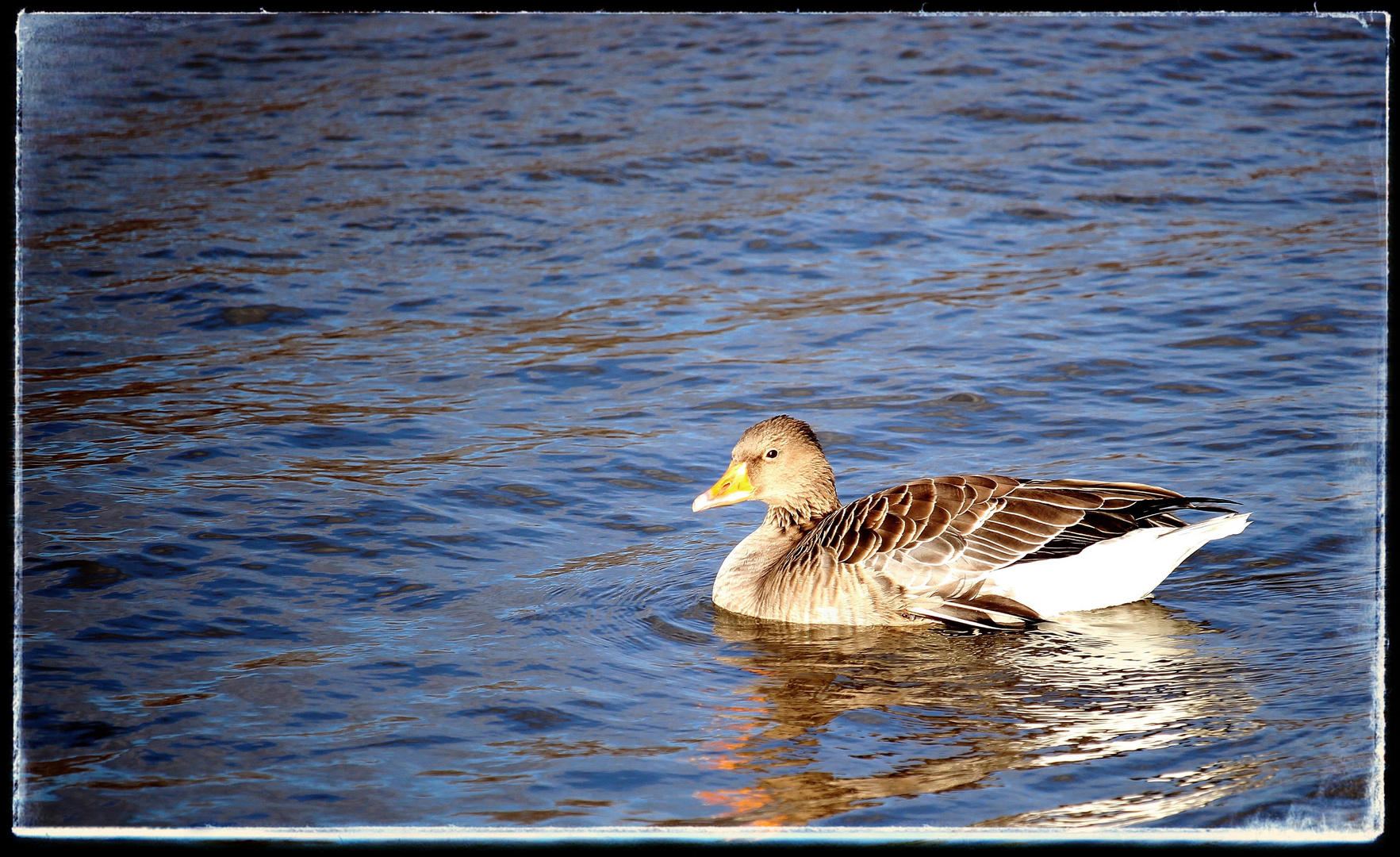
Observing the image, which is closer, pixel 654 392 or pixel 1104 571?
pixel 1104 571

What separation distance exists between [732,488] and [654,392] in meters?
2.77

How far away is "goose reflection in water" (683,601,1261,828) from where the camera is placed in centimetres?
561

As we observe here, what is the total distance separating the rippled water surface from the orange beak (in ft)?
1.69

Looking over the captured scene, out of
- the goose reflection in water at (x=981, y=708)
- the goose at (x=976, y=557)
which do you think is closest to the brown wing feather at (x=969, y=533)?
the goose at (x=976, y=557)

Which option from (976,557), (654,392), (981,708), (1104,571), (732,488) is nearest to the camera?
(981,708)

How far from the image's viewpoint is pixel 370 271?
12828 mm

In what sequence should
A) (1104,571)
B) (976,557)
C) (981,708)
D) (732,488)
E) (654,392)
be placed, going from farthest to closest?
(654,392)
(732,488)
(976,557)
(1104,571)
(981,708)

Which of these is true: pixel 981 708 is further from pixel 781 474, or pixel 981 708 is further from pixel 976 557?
pixel 781 474

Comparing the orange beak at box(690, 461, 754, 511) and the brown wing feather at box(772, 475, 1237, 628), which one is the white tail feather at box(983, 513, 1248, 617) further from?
the orange beak at box(690, 461, 754, 511)

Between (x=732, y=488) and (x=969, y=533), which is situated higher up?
(x=732, y=488)

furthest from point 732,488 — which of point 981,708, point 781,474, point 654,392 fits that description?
point 654,392

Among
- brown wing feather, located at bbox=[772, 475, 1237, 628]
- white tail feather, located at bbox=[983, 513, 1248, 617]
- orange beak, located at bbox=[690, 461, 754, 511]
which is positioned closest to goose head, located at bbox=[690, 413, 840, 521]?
orange beak, located at bbox=[690, 461, 754, 511]

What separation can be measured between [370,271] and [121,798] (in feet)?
26.0

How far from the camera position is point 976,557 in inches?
302
